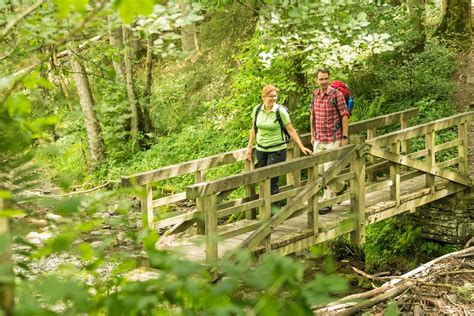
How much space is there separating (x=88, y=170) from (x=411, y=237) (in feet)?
33.7

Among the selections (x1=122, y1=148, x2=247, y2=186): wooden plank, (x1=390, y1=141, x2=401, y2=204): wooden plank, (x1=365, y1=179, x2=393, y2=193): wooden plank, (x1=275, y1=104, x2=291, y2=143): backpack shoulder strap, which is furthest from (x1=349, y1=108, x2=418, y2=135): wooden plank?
(x1=122, y1=148, x2=247, y2=186): wooden plank

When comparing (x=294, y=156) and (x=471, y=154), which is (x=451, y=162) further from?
(x=294, y=156)

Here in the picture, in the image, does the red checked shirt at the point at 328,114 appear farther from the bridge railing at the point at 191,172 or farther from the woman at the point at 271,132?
the bridge railing at the point at 191,172

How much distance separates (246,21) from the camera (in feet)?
60.1

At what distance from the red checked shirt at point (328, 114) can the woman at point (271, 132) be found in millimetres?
472

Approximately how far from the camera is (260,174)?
789 centimetres

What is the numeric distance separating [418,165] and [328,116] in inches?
70.2

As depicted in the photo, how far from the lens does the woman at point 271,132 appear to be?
9141mm

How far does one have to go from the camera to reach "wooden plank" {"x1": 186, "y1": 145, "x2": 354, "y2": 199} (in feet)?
23.5

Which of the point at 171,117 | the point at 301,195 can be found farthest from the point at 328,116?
the point at 171,117

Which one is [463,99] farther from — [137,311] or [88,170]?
[137,311]

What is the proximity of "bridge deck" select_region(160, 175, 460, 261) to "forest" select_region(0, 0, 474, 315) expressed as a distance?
1.41 ft

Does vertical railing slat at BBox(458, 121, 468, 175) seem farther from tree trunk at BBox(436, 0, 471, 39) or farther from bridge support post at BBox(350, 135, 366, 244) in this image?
tree trunk at BBox(436, 0, 471, 39)

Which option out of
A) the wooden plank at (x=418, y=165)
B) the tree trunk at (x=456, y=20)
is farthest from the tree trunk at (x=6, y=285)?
the tree trunk at (x=456, y=20)
